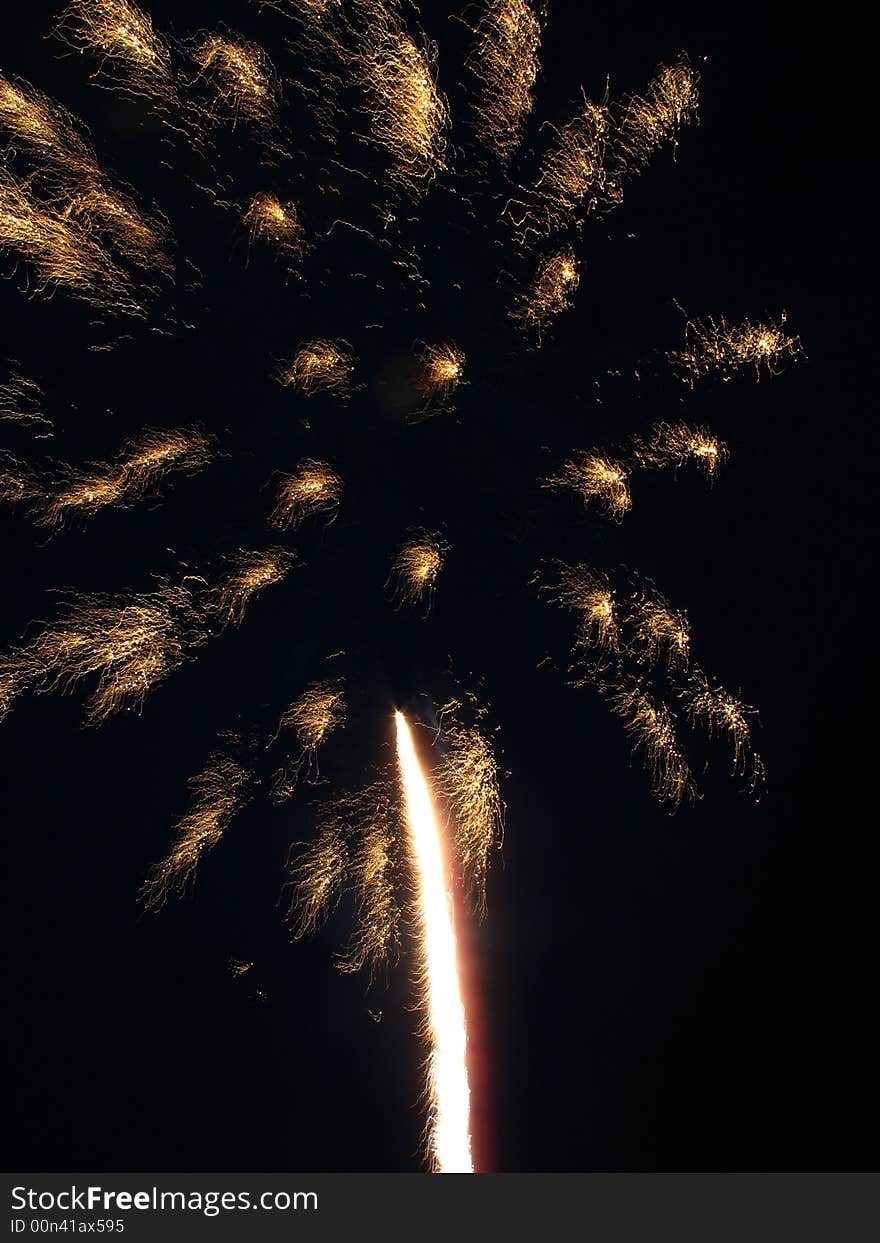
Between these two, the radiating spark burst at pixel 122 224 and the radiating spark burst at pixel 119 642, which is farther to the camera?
the radiating spark burst at pixel 119 642

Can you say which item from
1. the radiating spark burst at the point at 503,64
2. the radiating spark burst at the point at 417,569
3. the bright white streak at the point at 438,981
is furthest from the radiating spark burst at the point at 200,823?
the radiating spark burst at the point at 503,64

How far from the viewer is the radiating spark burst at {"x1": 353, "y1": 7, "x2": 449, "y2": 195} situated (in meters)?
1.36

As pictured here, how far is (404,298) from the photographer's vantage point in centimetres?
155

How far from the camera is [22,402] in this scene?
5.01 ft

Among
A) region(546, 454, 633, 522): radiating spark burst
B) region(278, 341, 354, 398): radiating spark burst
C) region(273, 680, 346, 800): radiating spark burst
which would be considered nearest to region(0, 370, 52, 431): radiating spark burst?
region(278, 341, 354, 398): radiating spark burst

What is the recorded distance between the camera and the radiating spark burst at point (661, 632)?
5.05 ft

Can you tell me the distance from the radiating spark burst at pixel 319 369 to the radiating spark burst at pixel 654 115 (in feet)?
2.66

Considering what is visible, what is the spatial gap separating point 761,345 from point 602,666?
35.5 inches

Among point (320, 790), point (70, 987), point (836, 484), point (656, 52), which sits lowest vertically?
point (70, 987)

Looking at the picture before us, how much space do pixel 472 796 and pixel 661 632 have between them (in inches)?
26.1

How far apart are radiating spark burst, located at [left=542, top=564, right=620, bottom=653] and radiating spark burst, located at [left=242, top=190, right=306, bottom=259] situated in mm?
1084

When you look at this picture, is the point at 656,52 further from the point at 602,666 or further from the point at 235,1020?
the point at 235,1020

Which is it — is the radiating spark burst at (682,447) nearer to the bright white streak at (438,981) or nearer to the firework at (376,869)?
the bright white streak at (438,981)

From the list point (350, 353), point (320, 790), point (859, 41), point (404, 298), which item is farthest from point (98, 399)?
point (859, 41)
